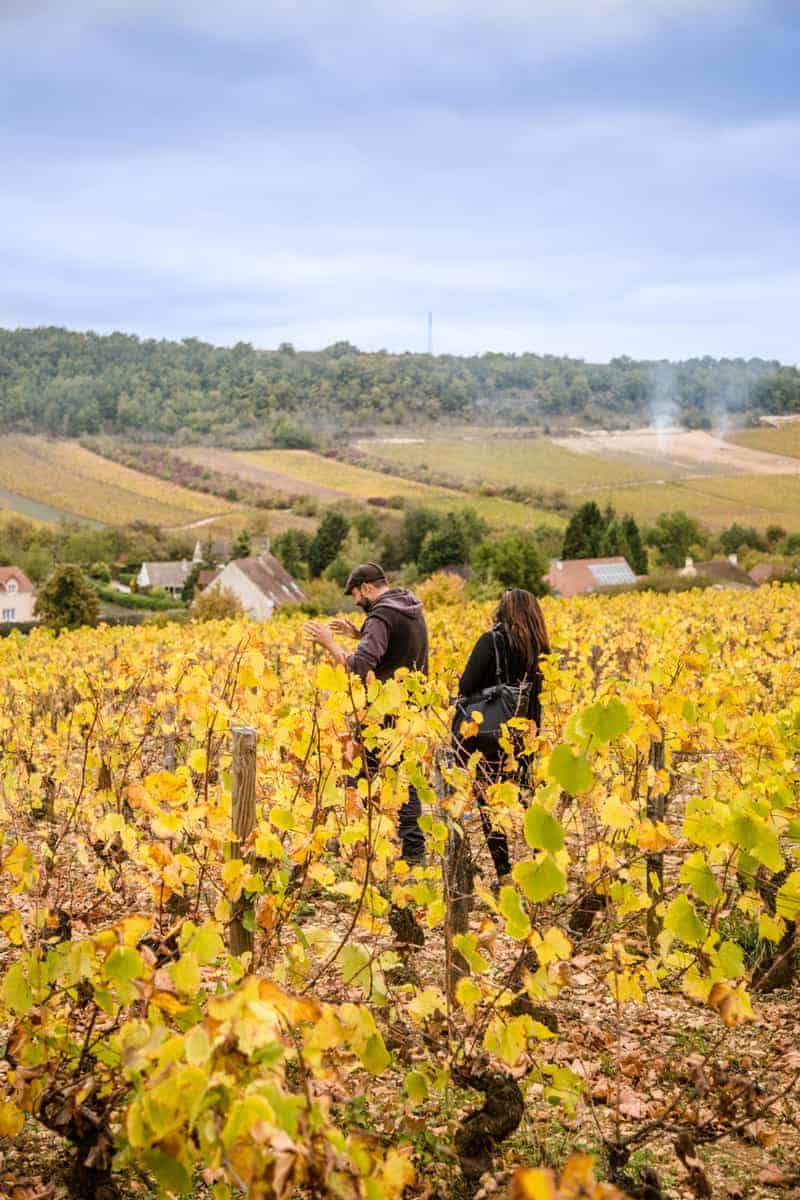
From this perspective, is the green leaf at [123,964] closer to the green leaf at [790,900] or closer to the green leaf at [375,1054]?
the green leaf at [375,1054]

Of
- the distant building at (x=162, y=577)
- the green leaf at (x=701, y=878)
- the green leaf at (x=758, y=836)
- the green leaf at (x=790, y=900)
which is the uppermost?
the green leaf at (x=758, y=836)

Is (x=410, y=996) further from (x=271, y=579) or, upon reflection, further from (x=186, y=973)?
(x=271, y=579)

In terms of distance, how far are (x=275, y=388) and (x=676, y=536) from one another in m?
56.2

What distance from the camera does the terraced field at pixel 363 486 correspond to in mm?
70188

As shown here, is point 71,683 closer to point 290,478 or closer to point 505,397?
point 290,478

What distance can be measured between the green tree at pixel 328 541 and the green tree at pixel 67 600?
2455 centimetres

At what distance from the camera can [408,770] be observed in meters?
3.33

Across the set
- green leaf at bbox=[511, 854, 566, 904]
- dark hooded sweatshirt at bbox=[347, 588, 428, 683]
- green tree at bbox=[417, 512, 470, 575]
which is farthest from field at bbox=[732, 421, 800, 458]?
green leaf at bbox=[511, 854, 566, 904]

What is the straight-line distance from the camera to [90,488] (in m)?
81.2

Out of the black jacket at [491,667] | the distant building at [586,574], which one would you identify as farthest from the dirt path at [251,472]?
the black jacket at [491,667]

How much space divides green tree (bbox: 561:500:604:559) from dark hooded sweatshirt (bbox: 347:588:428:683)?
49.6 metres

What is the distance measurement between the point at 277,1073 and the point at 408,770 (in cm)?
171

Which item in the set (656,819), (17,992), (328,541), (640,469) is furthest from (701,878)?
(640,469)

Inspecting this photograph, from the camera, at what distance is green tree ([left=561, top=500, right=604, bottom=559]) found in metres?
53.8
